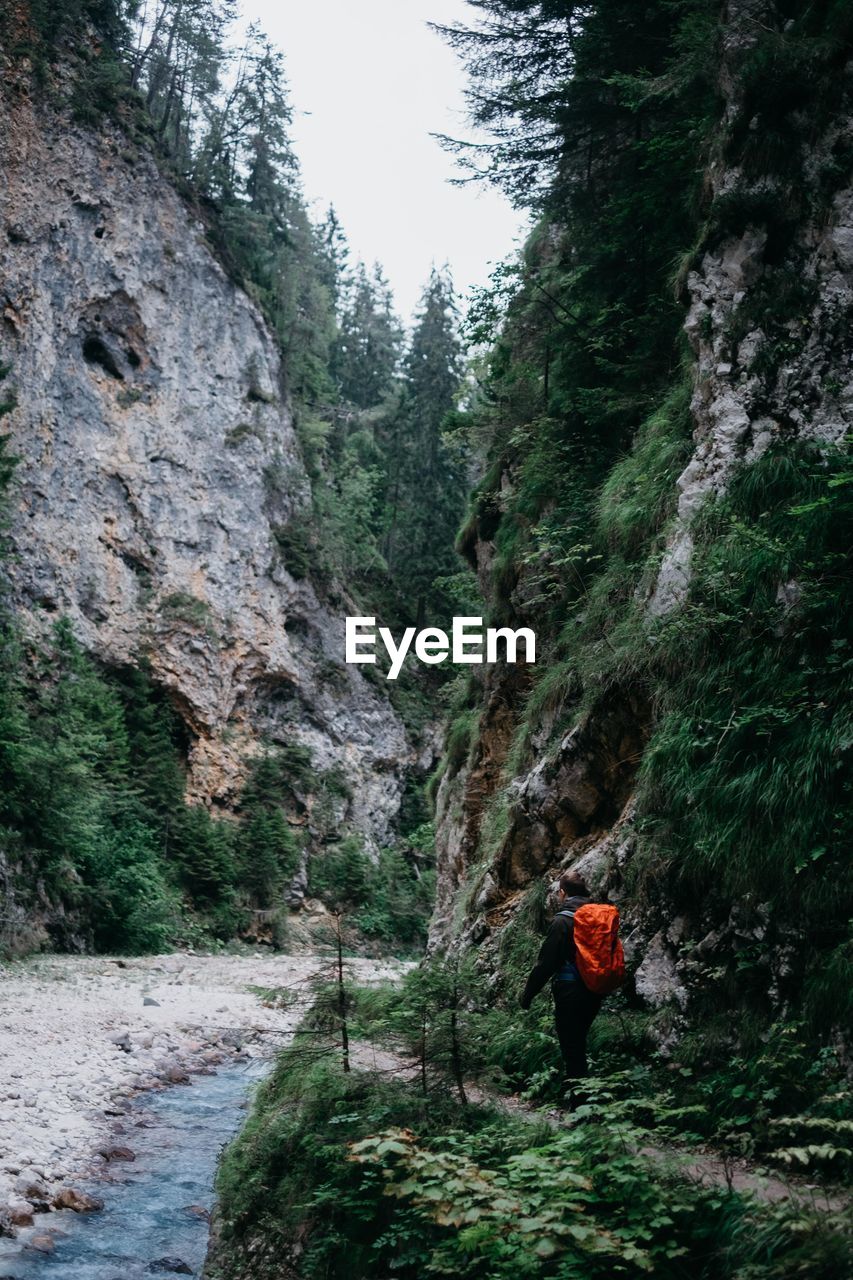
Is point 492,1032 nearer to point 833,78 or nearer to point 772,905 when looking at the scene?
point 772,905

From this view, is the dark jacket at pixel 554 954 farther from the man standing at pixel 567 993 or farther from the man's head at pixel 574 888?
the man's head at pixel 574 888

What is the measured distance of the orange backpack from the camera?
6.02 metres

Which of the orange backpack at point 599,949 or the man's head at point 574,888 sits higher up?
the man's head at point 574,888

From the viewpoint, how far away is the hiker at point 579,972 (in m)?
6.04

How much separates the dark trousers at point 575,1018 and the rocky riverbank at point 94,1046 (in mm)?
1853

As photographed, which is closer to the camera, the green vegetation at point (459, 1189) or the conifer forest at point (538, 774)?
the green vegetation at point (459, 1189)

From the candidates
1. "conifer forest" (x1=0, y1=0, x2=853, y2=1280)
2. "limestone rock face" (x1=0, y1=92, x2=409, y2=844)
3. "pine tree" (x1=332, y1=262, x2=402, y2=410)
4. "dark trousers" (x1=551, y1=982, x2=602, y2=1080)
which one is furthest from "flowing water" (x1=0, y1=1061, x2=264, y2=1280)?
"pine tree" (x1=332, y1=262, x2=402, y2=410)

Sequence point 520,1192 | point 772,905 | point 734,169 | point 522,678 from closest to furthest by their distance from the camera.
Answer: point 520,1192, point 772,905, point 734,169, point 522,678

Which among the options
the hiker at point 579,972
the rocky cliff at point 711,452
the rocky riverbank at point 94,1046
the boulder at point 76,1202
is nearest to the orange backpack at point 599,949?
the hiker at point 579,972

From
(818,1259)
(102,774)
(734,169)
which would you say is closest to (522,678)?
(734,169)

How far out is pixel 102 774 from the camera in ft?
86.5

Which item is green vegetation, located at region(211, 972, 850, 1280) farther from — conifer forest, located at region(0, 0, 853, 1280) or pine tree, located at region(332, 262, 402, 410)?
pine tree, located at region(332, 262, 402, 410)

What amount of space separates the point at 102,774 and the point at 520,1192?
23988mm

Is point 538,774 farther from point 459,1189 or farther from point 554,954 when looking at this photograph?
point 459,1189
